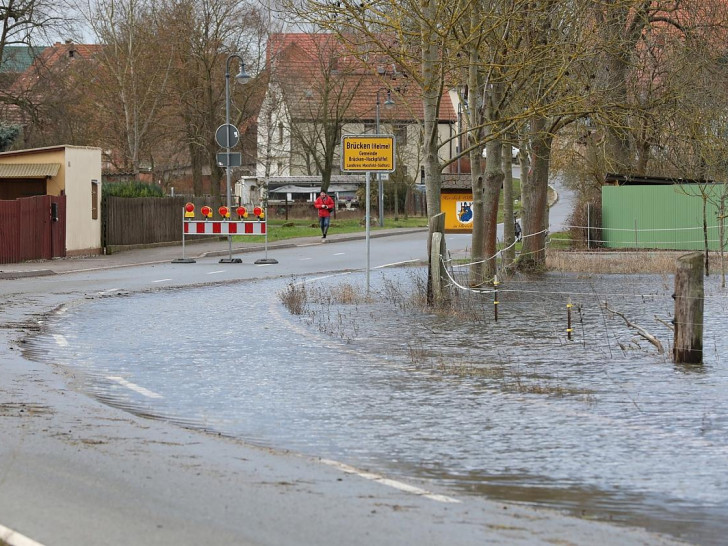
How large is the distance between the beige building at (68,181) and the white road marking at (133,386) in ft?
70.1

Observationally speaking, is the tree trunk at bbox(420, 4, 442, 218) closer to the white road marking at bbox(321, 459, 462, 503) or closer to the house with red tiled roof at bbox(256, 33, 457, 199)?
the white road marking at bbox(321, 459, 462, 503)

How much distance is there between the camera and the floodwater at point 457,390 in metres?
7.41

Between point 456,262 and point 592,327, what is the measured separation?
14.7 meters

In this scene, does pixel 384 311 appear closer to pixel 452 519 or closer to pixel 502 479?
pixel 502 479

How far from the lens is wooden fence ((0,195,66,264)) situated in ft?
96.3

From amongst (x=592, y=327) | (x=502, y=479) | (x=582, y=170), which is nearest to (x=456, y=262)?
(x=582, y=170)

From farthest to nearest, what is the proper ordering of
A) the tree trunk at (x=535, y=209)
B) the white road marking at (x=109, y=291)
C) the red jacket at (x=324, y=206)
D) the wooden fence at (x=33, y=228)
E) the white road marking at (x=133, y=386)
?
the red jacket at (x=324, y=206), the wooden fence at (x=33, y=228), the tree trunk at (x=535, y=209), the white road marking at (x=109, y=291), the white road marking at (x=133, y=386)

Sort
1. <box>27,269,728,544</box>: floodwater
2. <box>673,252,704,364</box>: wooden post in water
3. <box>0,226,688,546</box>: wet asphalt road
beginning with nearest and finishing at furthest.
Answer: <box>0,226,688,546</box>: wet asphalt road → <box>27,269,728,544</box>: floodwater → <box>673,252,704,364</box>: wooden post in water

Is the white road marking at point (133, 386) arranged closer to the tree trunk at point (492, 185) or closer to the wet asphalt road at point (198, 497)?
the wet asphalt road at point (198, 497)

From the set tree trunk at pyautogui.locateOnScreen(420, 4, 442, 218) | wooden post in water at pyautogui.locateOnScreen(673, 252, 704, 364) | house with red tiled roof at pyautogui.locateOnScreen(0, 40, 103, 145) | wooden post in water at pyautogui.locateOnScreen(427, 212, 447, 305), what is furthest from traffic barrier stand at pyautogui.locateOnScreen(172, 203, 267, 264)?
wooden post in water at pyautogui.locateOnScreen(673, 252, 704, 364)

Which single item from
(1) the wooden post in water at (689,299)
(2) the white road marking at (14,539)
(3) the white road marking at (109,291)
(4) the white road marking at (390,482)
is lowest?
(4) the white road marking at (390,482)

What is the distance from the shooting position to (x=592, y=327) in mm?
16422

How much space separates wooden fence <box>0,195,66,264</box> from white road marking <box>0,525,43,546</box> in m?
24.5

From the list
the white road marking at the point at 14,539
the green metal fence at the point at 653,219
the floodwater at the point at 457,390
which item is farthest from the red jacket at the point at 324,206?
the white road marking at the point at 14,539
